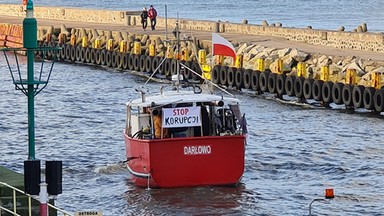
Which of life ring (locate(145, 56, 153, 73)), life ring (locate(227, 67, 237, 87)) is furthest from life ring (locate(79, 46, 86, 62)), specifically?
life ring (locate(227, 67, 237, 87))

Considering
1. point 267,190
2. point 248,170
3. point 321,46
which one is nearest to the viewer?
point 267,190

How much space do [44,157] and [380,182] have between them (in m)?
10.8

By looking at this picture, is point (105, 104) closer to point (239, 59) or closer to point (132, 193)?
point (239, 59)

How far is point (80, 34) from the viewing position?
69125mm

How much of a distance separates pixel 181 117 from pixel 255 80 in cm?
2231

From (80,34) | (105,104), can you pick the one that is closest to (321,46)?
(105,104)

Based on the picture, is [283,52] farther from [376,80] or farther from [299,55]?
[376,80]

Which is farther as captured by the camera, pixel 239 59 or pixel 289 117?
pixel 239 59

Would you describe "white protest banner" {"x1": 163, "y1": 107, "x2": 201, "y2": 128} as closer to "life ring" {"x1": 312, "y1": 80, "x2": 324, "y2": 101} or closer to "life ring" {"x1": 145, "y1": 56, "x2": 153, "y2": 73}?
"life ring" {"x1": 312, "y1": 80, "x2": 324, "y2": 101}

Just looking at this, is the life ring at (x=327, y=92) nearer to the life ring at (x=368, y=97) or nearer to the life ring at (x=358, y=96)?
the life ring at (x=358, y=96)

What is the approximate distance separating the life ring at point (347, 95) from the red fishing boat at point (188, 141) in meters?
15.7

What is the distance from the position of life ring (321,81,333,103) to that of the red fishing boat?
16.7 metres

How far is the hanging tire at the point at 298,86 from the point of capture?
4566cm

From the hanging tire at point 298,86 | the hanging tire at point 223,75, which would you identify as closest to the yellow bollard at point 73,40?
the hanging tire at point 223,75
